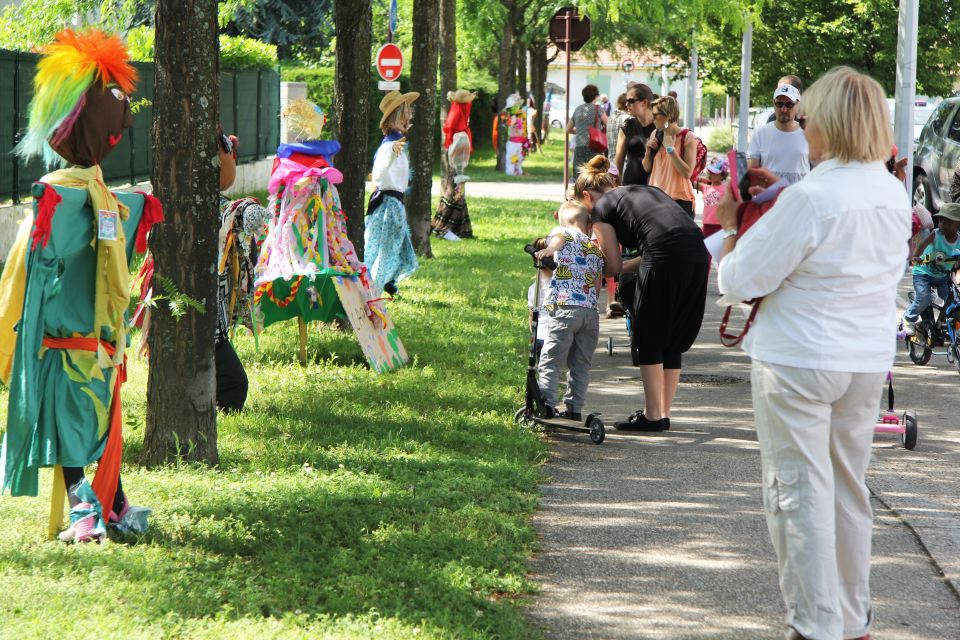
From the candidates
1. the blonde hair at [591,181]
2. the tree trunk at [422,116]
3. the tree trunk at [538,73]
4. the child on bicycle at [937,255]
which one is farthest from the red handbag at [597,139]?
the tree trunk at [538,73]

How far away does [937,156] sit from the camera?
1866cm

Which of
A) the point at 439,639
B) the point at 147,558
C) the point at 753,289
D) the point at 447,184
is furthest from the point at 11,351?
the point at 447,184

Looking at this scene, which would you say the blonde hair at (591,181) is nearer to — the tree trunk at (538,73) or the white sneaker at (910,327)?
the white sneaker at (910,327)

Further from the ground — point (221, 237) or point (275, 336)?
point (221, 237)

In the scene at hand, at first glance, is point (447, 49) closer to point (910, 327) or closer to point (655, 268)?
point (910, 327)

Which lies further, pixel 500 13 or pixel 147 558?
pixel 500 13

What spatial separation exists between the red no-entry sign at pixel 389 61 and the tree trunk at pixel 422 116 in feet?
19.0

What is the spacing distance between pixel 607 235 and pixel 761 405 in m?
3.47

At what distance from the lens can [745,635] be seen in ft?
15.2

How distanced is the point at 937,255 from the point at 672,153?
7.98 feet

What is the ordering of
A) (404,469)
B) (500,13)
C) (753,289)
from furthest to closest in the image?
(500,13) → (404,469) → (753,289)

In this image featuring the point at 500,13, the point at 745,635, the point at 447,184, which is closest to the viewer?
the point at 745,635

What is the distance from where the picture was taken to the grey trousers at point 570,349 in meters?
7.54

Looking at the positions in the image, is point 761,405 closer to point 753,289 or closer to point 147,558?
point 753,289
